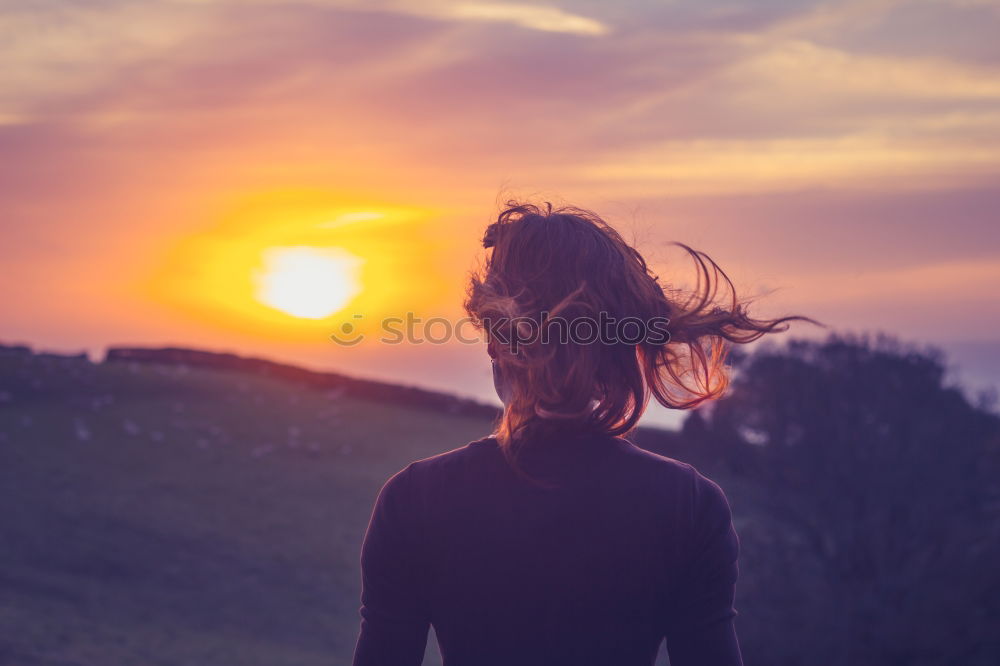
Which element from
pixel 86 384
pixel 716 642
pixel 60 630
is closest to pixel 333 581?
pixel 60 630

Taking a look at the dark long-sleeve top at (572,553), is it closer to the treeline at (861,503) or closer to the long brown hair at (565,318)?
the long brown hair at (565,318)

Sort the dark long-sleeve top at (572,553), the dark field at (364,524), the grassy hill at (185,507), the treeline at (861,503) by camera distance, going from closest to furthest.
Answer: the dark long-sleeve top at (572,553)
the grassy hill at (185,507)
the dark field at (364,524)
the treeline at (861,503)

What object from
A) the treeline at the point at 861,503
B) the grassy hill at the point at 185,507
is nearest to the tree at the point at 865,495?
the treeline at the point at 861,503

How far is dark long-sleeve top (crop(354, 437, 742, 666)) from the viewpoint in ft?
6.37

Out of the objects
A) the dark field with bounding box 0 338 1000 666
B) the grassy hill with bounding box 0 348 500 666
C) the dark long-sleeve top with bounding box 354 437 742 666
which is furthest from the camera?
the dark field with bounding box 0 338 1000 666

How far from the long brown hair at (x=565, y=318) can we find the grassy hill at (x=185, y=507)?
7195mm

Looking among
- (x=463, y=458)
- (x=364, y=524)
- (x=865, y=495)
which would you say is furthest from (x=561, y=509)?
(x=364, y=524)

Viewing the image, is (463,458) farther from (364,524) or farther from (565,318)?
(364,524)

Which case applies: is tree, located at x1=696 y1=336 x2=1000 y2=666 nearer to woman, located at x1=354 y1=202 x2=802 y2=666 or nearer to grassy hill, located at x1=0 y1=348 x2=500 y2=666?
grassy hill, located at x1=0 y1=348 x2=500 y2=666

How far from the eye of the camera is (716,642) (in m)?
2.04

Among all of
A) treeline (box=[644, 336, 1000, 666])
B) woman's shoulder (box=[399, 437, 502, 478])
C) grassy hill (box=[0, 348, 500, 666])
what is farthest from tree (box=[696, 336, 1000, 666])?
woman's shoulder (box=[399, 437, 502, 478])

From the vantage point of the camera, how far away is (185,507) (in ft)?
39.1

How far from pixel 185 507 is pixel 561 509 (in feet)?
36.0

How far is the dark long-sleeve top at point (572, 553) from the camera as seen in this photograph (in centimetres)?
194
